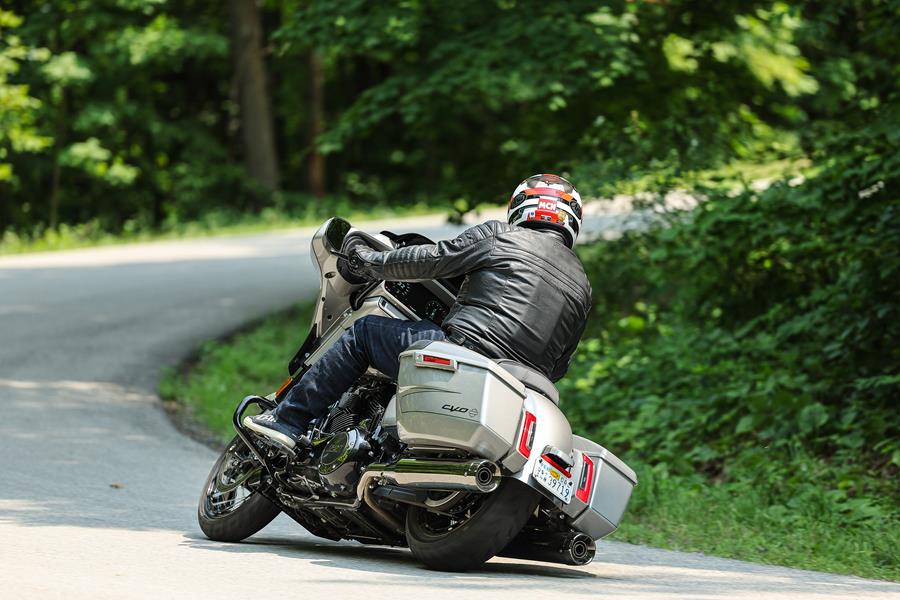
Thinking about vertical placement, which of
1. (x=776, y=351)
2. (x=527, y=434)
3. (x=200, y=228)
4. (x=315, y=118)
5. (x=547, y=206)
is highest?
(x=547, y=206)

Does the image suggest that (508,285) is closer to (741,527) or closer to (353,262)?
(353,262)

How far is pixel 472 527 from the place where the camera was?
5676 millimetres

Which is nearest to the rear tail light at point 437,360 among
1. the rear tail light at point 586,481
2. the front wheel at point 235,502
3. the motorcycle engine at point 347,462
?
the motorcycle engine at point 347,462

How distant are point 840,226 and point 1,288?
440 inches

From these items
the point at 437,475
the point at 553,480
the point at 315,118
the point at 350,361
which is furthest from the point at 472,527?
the point at 315,118

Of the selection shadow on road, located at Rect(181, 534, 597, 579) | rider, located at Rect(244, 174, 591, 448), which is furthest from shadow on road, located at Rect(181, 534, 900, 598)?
rider, located at Rect(244, 174, 591, 448)

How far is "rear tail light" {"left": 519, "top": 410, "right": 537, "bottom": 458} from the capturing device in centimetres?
557

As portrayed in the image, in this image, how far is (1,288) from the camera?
1733 cm

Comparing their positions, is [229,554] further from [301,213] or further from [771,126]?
[301,213]

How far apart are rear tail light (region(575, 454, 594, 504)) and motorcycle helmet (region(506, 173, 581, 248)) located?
106cm

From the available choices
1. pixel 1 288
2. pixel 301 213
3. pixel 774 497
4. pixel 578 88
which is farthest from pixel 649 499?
pixel 301 213

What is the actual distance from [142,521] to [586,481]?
2515 mm

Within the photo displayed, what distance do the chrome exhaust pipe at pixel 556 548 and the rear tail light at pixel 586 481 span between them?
0.95ft

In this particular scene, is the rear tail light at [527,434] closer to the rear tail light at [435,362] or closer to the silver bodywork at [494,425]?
the silver bodywork at [494,425]
